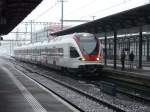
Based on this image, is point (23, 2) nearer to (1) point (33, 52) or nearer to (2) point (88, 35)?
(2) point (88, 35)

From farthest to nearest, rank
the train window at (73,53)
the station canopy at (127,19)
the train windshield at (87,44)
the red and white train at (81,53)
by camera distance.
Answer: the train window at (73,53)
the train windshield at (87,44)
the red and white train at (81,53)
the station canopy at (127,19)

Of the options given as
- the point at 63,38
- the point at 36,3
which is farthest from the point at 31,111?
the point at 63,38

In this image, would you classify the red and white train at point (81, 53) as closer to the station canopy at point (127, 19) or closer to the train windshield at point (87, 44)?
the train windshield at point (87, 44)

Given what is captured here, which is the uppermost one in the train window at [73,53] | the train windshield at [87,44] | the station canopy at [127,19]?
the station canopy at [127,19]

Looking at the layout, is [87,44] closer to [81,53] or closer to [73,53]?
[81,53]

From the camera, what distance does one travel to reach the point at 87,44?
29.2m

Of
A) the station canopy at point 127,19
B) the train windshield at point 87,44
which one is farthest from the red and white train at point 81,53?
the station canopy at point 127,19

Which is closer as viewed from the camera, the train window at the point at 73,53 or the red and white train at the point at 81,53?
the red and white train at the point at 81,53

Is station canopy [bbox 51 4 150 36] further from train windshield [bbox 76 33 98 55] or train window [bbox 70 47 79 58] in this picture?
train window [bbox 70 47 79 58]

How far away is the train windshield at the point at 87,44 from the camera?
2884 cm

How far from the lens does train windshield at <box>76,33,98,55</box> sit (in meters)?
28.8

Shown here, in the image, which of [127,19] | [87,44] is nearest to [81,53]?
[87,44]

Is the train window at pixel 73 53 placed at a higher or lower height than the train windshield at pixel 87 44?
lower

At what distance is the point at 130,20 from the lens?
29172 mm
